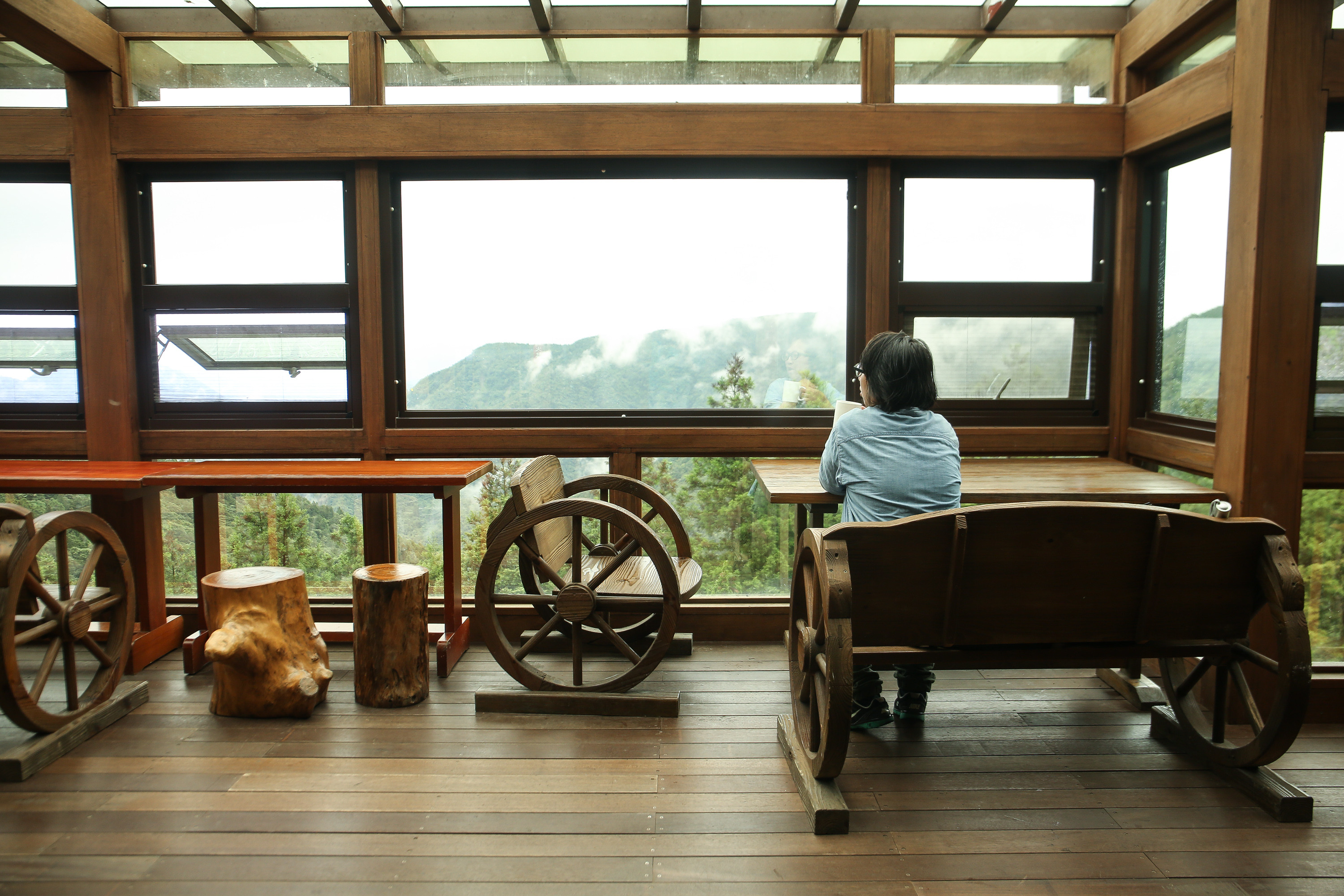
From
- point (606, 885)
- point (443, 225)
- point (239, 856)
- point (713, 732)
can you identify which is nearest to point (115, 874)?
point (239, 856)

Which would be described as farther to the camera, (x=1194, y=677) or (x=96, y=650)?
(x=96, y=650)

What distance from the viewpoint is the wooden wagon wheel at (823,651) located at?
2174 mm

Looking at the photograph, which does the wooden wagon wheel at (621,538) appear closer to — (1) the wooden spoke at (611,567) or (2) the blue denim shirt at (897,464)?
(1) the wooden spoke at (611,567)

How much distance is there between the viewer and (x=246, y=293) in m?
3.99

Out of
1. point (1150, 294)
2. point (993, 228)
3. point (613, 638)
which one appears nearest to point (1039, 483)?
point (1150, 294)

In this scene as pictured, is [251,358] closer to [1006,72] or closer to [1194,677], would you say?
[1006,72]

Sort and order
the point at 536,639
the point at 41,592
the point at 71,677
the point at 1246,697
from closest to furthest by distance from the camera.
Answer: the point at 1246,697 < the point at 41,592 < the point at 71,677 < the point at 536,639

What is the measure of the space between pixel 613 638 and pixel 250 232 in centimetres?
274

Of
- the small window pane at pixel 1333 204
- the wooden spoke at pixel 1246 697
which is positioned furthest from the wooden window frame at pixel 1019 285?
the wooden spoke at pixel 1246 697

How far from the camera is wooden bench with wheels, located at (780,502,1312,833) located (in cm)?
218

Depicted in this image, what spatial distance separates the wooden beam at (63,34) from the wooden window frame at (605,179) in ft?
4.31

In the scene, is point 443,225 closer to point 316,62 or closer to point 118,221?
point 316,62

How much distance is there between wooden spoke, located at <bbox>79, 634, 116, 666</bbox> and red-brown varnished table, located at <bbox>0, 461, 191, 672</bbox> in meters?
0.48

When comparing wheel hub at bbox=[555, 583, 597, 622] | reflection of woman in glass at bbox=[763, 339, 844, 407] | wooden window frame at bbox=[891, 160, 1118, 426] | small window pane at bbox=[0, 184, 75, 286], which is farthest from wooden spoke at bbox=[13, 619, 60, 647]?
wooden window frame at bbox=[891, 160, 1118, 426]
